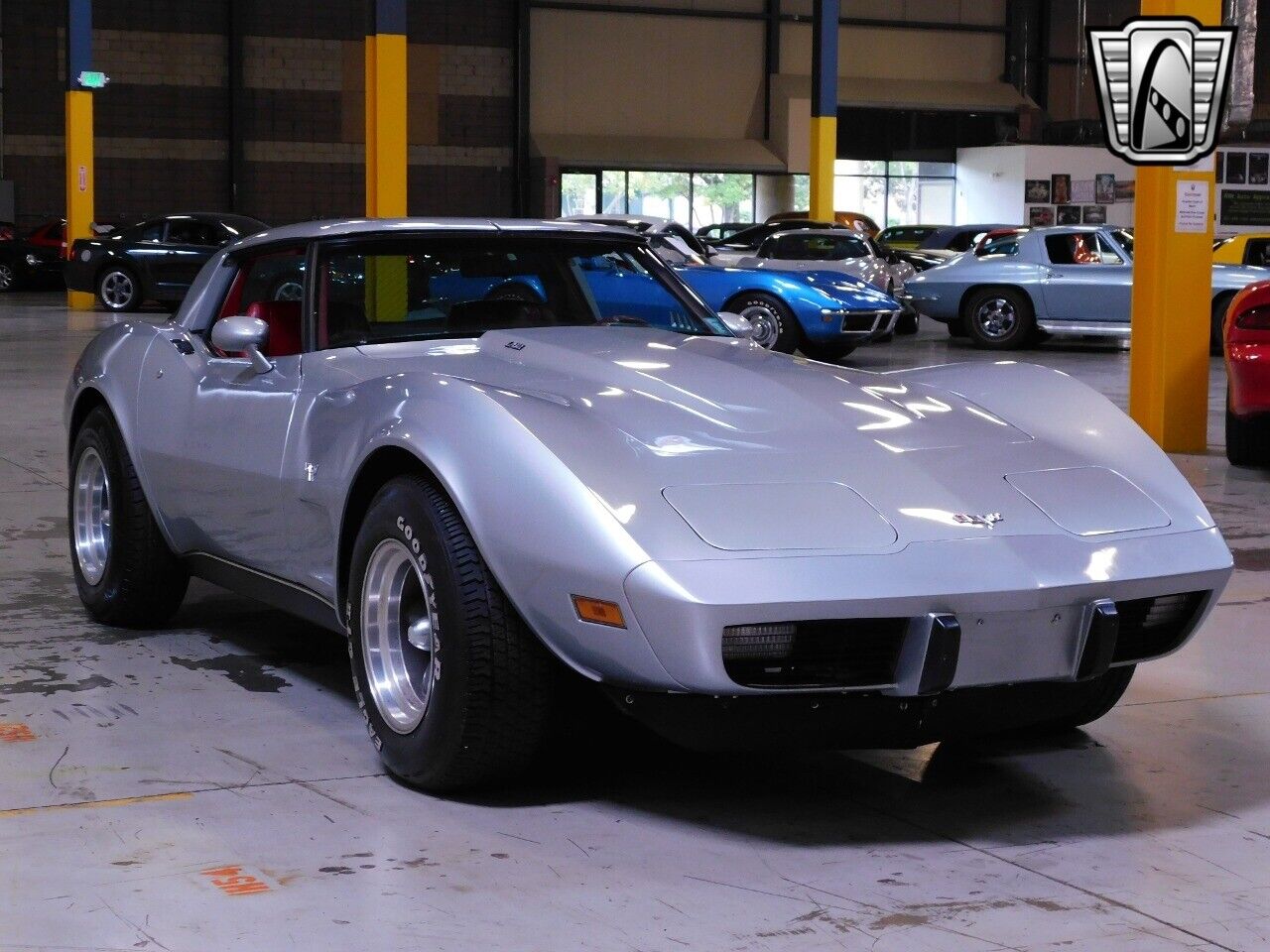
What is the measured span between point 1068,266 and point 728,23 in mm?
21429

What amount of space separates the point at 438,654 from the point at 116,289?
21422 mm

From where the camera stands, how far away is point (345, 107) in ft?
119

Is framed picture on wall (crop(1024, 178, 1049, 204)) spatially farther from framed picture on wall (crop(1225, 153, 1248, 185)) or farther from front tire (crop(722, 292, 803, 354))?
front tire (crop(722, 292, 803, 354))

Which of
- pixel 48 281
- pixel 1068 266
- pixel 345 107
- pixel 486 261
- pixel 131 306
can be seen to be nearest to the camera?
pixel 486 261

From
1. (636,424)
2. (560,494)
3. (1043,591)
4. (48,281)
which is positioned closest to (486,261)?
(636,424)

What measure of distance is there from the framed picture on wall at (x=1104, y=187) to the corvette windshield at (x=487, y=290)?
3396cm

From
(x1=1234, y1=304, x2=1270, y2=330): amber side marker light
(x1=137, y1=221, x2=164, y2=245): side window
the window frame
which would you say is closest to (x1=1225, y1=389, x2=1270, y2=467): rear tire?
(x1=1234, y1=304, x2=1270, y2=330): amber side marker light

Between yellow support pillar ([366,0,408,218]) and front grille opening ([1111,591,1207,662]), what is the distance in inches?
728

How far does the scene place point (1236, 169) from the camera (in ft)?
110

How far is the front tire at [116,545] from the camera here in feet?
17.3

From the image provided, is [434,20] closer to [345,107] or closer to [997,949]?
[345,107]

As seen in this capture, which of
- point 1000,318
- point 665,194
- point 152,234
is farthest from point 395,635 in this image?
point 665,194

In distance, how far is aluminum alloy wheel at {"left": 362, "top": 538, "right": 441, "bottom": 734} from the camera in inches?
152

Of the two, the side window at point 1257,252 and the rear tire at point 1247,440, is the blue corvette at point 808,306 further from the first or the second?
the rear tire at point 1247,440
